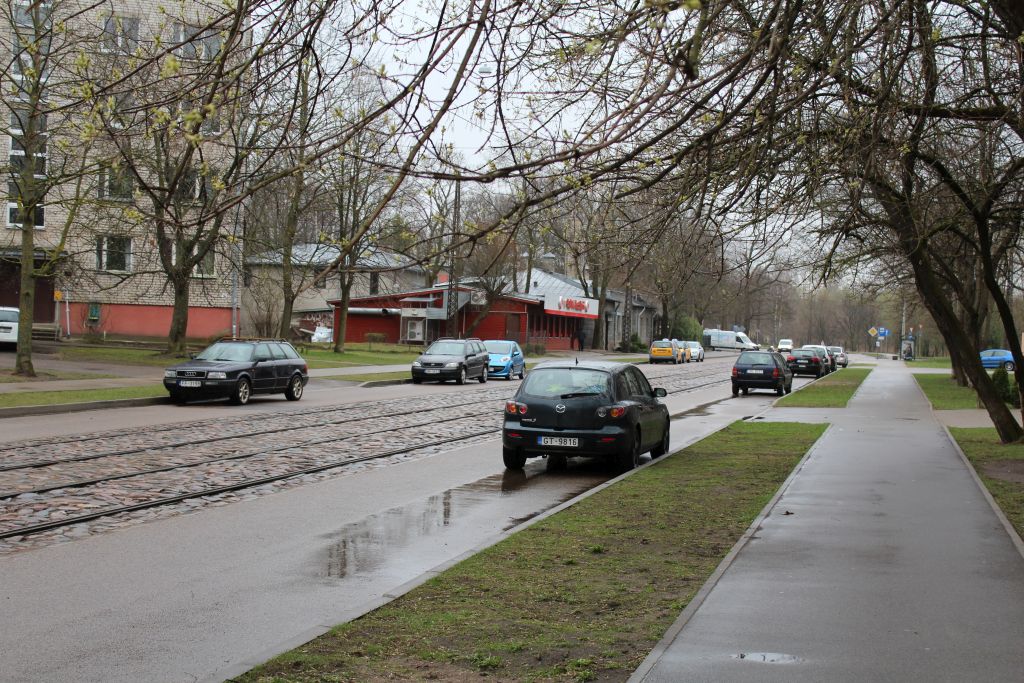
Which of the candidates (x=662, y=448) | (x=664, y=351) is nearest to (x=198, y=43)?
(x=662, y=448)

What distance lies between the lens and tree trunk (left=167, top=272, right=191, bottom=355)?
3544 centimetres

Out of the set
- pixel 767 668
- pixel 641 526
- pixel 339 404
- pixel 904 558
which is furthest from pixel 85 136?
pixel 339 404

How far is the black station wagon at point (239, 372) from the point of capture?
77.0 ft

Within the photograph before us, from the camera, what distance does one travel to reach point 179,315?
37.1 meters

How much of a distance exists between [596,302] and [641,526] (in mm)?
72532

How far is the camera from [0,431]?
655 inches

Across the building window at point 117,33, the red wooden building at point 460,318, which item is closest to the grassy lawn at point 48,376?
the building window at point 117,33

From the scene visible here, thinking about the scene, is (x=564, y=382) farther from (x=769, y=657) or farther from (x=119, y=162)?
(x=769, y=657)

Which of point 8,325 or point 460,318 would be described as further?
point 460,318

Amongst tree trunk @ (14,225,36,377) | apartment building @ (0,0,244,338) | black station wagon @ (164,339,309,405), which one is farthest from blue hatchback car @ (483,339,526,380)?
tree trunk @ (14,225,36,377)

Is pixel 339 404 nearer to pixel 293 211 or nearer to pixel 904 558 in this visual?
pixel 293 211

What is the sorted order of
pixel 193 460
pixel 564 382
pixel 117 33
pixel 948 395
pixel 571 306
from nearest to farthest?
pixel 117 33
pixel 193 460
pixel 564 382
pixel 948 395
pixel 571 306

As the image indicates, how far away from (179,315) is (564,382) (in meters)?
26.1

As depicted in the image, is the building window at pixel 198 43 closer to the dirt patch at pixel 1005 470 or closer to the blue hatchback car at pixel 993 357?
the dirt patch at pixel 1005 470
